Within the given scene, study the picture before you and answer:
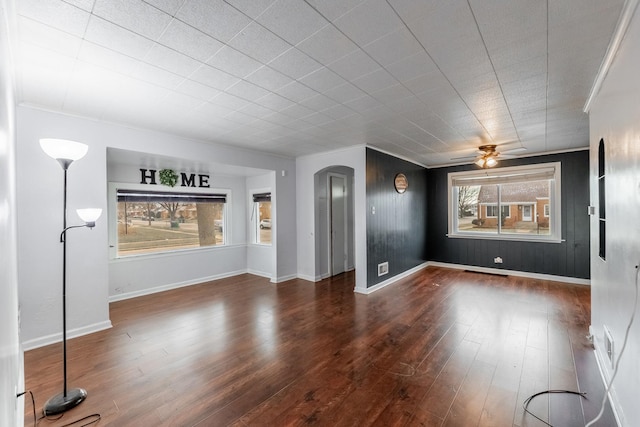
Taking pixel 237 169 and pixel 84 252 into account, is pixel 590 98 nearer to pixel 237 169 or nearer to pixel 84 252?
pixel 237 169

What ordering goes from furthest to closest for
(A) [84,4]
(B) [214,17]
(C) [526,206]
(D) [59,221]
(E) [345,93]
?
1. (C) [526,206]
2. (D) [59,221]
3. (E) [345,93]
4. (B) [214,17]
5. (A) [84,4]

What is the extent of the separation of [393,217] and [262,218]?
290cm

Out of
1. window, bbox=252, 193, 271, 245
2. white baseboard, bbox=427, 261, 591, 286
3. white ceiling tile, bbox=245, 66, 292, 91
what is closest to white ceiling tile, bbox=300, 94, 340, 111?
white ceiling tile, bbox=245, 66, 292, 91

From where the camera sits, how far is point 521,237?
5789 millimetres

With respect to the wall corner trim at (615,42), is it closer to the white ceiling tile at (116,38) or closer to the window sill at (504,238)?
the white ceiling tile at (116,38)

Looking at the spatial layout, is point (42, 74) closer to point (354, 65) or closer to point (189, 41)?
point (189, 41)

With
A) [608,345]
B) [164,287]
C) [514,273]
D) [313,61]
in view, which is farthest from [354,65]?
[514,273]

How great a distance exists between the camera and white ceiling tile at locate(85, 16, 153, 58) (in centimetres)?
168

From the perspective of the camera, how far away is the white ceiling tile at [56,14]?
150 cm

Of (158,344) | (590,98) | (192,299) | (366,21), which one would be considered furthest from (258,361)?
(590,98)

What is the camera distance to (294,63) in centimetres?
212

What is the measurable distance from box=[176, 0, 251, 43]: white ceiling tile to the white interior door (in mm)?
4324

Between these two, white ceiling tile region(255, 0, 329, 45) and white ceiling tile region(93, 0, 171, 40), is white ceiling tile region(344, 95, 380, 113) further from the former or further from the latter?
white ceiling tile region(93, 0, 171, 40)

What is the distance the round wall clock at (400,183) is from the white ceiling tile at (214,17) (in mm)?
4363
